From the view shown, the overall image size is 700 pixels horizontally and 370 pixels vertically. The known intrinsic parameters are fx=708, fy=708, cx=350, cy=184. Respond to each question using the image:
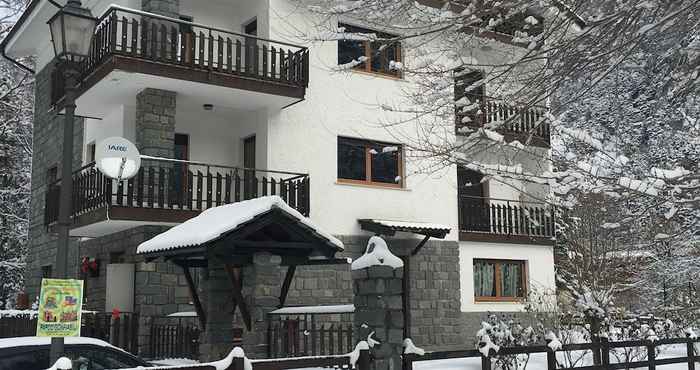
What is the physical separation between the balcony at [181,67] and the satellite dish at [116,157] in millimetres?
2496

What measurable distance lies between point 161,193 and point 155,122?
1.63m

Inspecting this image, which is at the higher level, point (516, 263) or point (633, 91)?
point (633, 91)

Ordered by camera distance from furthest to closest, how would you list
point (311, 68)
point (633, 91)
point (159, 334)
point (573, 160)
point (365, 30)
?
point (365, 30) → point (311, 68) → point (159, 334) → point (633, 91) → point (573, 160)

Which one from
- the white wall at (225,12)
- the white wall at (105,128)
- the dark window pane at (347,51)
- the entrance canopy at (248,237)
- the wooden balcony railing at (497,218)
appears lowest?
the entrance canopy at (248,237)

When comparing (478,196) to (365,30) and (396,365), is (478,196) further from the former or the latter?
(396,365)

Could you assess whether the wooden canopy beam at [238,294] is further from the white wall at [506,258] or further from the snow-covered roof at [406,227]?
the white wall at [506,258]

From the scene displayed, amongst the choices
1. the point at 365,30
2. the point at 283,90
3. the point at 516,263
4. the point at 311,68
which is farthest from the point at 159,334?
the point at 516,263

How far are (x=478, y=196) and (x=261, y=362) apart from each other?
1379 centimetres

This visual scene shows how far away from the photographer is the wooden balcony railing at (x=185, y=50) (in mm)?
13625

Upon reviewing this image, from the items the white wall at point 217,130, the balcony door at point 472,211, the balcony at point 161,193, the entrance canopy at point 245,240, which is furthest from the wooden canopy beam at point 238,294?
the balcony door at point 472,211

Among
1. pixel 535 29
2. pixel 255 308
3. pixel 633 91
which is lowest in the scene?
pixel 255 308

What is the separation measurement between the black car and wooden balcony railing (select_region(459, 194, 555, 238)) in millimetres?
11660

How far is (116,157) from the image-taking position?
11.4 metres

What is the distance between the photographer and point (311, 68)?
637 inches
